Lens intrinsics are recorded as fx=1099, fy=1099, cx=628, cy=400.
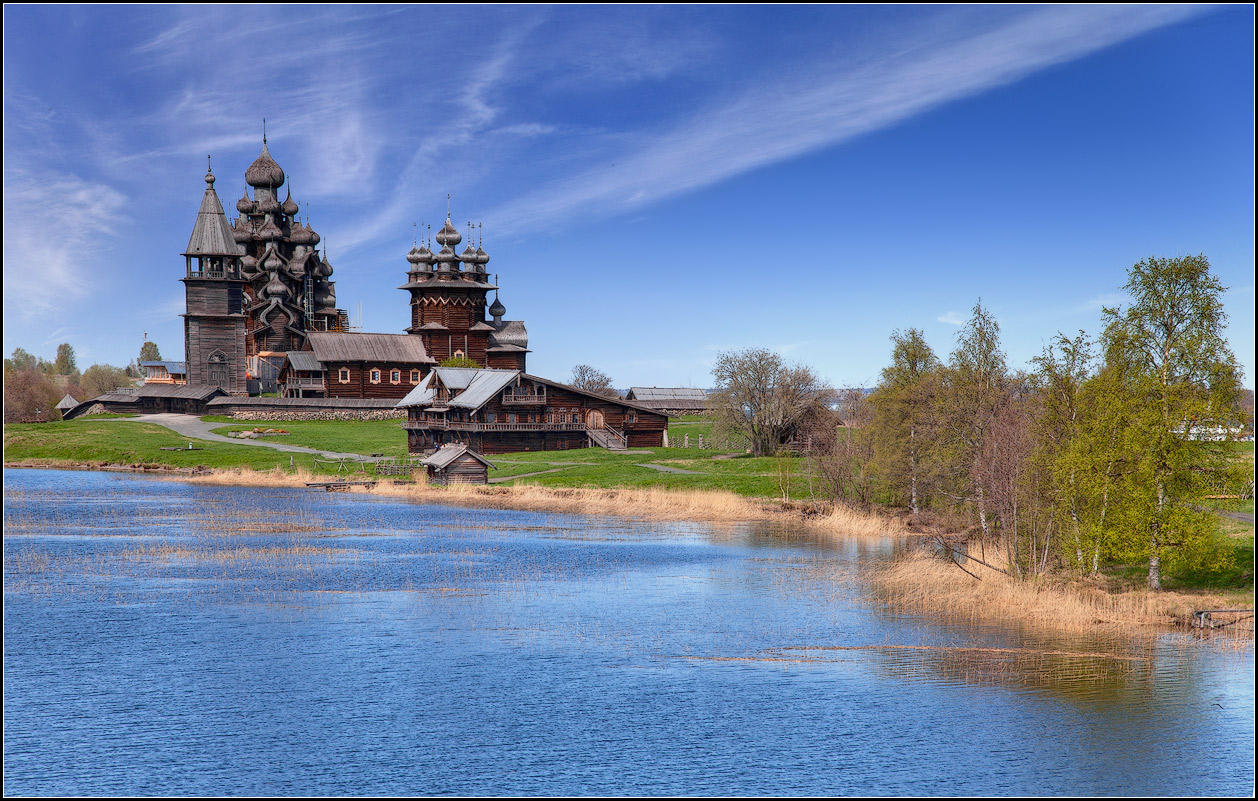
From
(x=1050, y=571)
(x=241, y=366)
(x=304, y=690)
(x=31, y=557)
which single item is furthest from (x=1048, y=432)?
(x=241, y=366)

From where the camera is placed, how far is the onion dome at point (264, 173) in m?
129

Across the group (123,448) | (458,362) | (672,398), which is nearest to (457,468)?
(123,448)

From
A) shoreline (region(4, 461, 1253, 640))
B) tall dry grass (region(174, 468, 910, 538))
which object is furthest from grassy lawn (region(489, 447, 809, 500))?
shoreline (region(4, 461, 1253, 640))

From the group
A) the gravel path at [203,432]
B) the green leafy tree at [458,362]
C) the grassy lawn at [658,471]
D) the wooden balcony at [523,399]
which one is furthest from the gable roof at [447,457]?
the green leafy tree at [458,362]

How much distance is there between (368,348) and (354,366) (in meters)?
Result: 2.44

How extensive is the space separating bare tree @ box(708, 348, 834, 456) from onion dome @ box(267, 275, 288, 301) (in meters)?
63.0

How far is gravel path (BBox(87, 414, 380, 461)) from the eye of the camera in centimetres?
8202

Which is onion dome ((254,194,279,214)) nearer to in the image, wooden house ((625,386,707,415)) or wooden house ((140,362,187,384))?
wooden house ((140,362,187,384))

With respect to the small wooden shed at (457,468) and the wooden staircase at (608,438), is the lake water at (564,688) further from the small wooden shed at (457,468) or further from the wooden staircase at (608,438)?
the wooden staircase at (608,438)

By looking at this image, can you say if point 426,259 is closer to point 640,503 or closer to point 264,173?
point 264,173

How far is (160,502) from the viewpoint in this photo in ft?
199

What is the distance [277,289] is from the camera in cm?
12306

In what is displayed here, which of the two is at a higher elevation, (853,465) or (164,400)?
(164,400)

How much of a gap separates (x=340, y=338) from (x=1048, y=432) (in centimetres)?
8856
